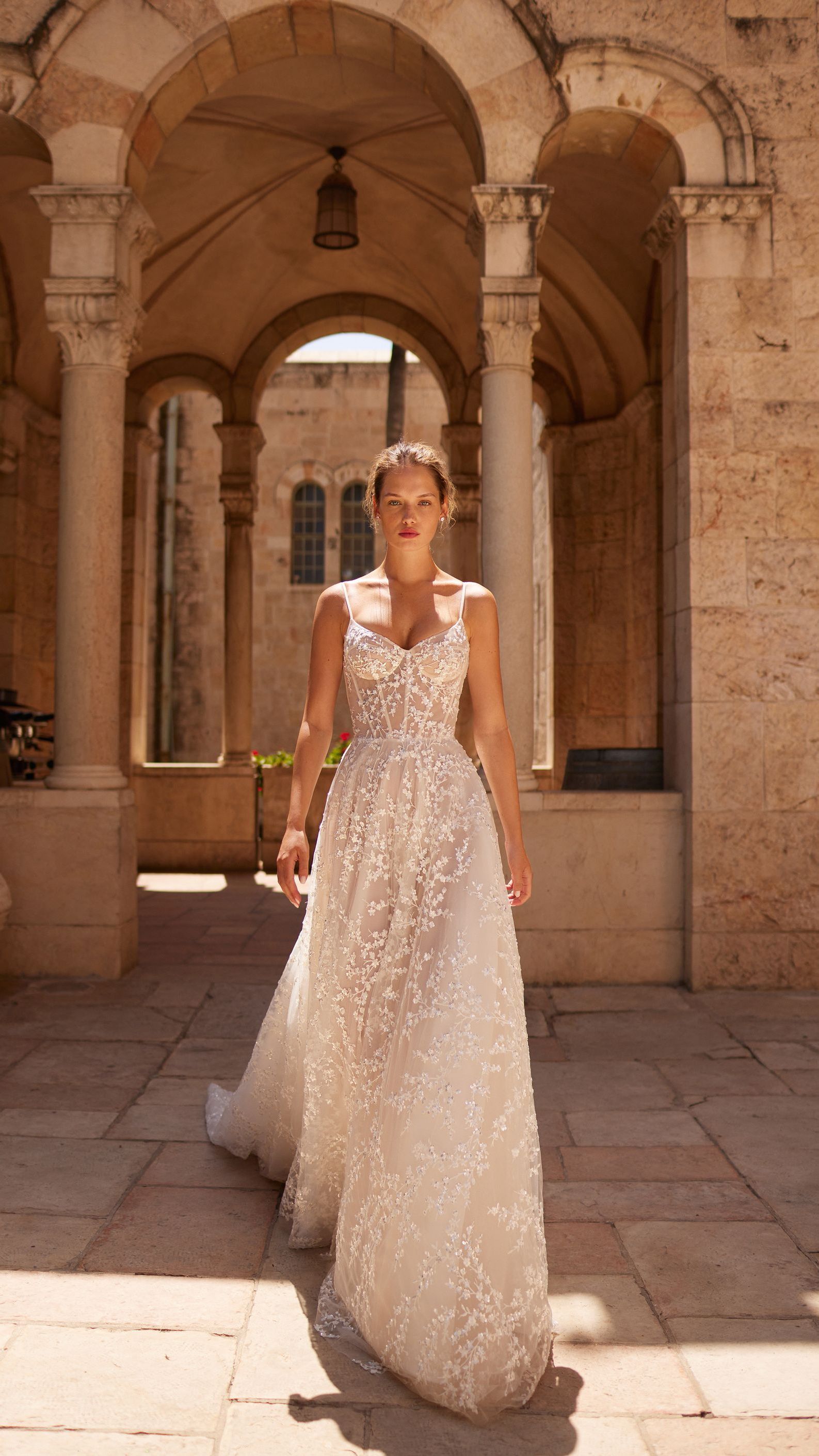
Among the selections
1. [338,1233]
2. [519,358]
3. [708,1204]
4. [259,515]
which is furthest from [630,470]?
[259,515]

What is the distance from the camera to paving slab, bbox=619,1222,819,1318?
242 centimetres

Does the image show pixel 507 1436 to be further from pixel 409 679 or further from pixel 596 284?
pixel 596 284

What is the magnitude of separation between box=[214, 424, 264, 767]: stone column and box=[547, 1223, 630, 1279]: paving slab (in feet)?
26.7

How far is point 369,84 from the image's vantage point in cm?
761

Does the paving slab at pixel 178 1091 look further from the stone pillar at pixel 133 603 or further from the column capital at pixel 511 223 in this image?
the stone pillar at pixel 133 603

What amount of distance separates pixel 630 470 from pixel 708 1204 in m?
7.98

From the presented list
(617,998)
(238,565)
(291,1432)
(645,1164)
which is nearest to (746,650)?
(617,998)

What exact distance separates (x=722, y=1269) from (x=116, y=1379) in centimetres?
136

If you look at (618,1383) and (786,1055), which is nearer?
(618,1383)

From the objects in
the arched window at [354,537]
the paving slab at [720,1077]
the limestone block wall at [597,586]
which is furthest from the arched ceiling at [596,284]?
the arched window at [354,537]

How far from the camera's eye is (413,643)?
8.41 ft

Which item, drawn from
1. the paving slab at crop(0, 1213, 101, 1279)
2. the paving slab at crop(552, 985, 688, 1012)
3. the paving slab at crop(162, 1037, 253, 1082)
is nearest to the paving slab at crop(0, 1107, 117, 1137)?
the paving slab at crop(162, 1037, 253, 1082)

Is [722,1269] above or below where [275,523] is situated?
below

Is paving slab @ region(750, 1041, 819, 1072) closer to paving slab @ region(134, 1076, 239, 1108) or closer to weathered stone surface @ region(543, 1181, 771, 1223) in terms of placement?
weathered stone surface @ region(543, 1181, 771, 1223)
